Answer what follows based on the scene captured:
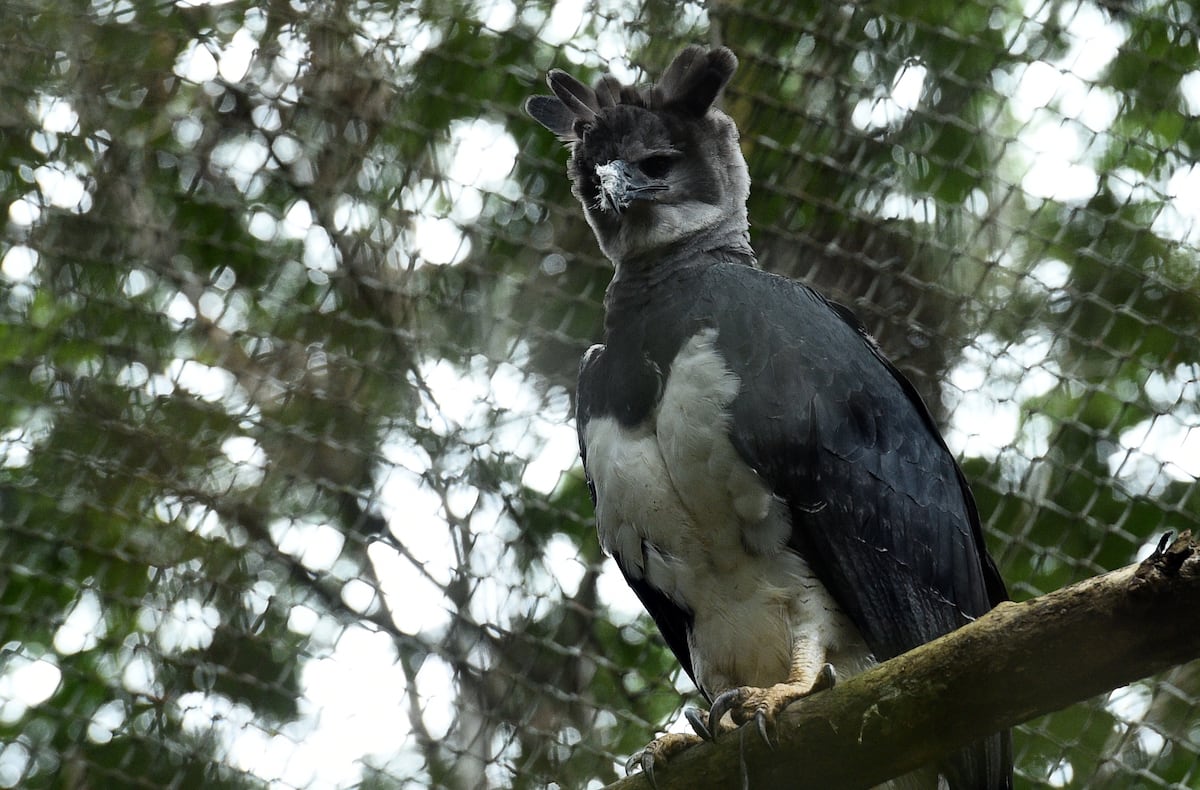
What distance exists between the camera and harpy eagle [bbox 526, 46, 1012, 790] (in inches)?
81.0

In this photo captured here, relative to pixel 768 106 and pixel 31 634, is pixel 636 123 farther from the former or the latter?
pixel 31 634

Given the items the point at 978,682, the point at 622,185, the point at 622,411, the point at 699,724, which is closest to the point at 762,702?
the point at 699,724

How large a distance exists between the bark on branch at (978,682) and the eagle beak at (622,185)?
980 millimetres

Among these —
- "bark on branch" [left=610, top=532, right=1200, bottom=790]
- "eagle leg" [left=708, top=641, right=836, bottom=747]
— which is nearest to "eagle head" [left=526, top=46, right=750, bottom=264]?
"eagle leg" [left=708, top=641, right=836, bottom=747]

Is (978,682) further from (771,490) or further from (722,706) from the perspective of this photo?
(771,490)

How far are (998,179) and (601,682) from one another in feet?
4.82

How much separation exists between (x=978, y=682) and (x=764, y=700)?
0.35m

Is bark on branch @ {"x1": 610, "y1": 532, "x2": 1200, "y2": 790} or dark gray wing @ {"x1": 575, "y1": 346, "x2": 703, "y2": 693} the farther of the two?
dark gray wing @ {"x1": 575, "y1": 346, "x2": 703, "y2": 693}

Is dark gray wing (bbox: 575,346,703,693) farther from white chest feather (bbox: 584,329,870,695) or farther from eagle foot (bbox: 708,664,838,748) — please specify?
eagle foot (bbox: 708,664,838,748)

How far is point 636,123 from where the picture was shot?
2.56 m

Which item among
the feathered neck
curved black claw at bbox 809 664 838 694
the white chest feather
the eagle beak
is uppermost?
the eagle beak

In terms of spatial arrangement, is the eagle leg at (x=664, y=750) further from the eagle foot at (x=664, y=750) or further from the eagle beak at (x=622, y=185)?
the eagle beak at (x=622, y=185)

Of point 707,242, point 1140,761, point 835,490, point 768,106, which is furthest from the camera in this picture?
point 768,106

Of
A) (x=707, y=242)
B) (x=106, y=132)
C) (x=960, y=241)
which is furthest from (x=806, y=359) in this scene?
(x=106, y=132)
